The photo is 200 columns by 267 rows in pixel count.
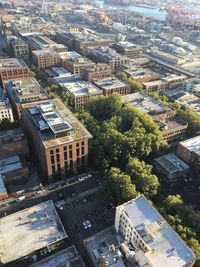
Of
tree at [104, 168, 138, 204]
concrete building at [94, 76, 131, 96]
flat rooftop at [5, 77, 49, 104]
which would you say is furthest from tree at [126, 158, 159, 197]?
concrete building at [94, 76, 131, 96]

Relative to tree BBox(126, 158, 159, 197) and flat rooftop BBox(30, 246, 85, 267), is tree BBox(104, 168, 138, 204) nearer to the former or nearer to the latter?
tree BBox(126, 158, 159, 197)

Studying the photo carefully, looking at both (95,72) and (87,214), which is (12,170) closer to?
(87,214)

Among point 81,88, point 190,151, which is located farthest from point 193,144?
point 81,88

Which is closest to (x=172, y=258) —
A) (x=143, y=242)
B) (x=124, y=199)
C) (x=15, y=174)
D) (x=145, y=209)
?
(x=143, y=242)

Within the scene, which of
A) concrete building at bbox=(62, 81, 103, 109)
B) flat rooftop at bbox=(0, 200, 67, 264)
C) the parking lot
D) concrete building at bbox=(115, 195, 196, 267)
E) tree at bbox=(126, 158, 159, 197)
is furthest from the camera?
concrete building at bbox=(62, 81, 103, 109)

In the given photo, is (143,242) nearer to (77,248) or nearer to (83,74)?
(77,248)

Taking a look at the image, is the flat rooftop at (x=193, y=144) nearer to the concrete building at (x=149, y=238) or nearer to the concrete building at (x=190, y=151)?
the concrete building at (x=190, y=151)
